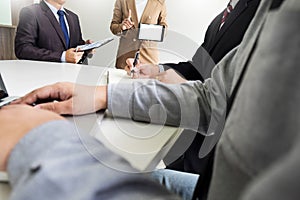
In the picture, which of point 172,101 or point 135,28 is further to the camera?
point 135,28

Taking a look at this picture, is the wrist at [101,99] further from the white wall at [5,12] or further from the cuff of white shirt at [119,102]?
the white wall at [5,12]

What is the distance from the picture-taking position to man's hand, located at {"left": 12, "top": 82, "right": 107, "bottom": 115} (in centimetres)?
51

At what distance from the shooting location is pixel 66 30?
207 cm

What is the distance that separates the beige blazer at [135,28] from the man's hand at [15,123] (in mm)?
1552

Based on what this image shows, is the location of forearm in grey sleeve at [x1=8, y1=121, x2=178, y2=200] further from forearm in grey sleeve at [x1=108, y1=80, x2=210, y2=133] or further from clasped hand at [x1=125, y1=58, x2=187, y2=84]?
clasped hand at [x1=125, y1=58, x2=187, y2=84]

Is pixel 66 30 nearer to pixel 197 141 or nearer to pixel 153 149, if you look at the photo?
pixel 197 141

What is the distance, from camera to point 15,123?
33 centimetres

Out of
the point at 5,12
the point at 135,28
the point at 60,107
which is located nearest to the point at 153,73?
the point at 60,107

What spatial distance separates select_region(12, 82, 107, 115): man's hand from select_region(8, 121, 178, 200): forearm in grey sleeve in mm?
221

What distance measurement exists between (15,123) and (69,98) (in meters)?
0.22

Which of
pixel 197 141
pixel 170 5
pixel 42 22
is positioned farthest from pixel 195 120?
pixel 170 5

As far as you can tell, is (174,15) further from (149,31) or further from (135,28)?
(149,31)

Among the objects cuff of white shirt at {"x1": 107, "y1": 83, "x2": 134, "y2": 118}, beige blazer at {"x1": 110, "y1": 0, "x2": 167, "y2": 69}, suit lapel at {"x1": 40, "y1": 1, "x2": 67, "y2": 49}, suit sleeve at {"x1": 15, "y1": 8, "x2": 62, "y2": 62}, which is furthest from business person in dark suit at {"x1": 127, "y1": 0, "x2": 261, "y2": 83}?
suit lapel at {"x1": 40, "y1": 1, "x2": 67, "y2": 49}

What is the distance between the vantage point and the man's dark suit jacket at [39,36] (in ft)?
5.77
